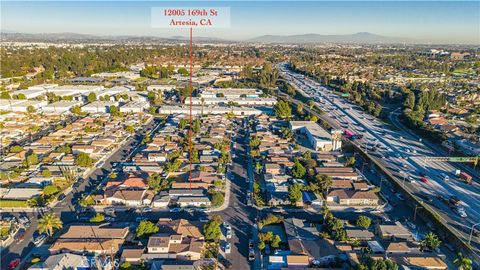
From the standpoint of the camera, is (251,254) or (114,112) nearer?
(251,254)

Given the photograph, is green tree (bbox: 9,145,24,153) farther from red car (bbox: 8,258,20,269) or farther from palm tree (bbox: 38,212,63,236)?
red car (bbox: 8,258,20,269)

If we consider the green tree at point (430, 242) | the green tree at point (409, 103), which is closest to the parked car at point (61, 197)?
the green tree at point (430, 242)

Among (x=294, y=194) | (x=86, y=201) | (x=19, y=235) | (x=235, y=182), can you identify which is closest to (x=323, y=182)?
(x=294, y=194)

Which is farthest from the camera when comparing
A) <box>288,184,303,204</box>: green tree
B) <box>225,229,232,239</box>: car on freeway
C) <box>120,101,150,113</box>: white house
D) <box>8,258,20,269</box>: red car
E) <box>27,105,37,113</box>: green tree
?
<box>120,101,150,113</box>: white house

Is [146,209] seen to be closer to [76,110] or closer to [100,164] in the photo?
[100,164]

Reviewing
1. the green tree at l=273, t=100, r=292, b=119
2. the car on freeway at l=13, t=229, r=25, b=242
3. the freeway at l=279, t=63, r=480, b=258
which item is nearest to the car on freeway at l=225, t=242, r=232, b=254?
the car on freeway at l=13, t=229, r=25, b=242

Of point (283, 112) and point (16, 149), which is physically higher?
point (283, 112)

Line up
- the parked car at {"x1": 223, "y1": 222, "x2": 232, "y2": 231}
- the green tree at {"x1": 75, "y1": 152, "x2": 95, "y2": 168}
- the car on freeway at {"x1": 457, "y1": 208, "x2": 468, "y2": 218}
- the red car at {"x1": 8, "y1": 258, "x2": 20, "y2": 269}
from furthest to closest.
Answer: the green tree at {"x1": 75, "y1": 152, "x2": 95, "y2": 168}
the car on freeway at {"x1": 457, "y1": 208, "x2": 468, "y2": 218}
the parked car at {"x1": 223, "y1": 222, "x2": 232, "y2": 231}
the red car at {"x1": 8, "y1": 258, "x2": 20, "y2": 269}

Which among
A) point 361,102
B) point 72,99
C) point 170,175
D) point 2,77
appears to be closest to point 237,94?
point 361,102

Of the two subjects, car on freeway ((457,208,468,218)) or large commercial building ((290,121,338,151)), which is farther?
large commercial building ((290,121,338,151))
